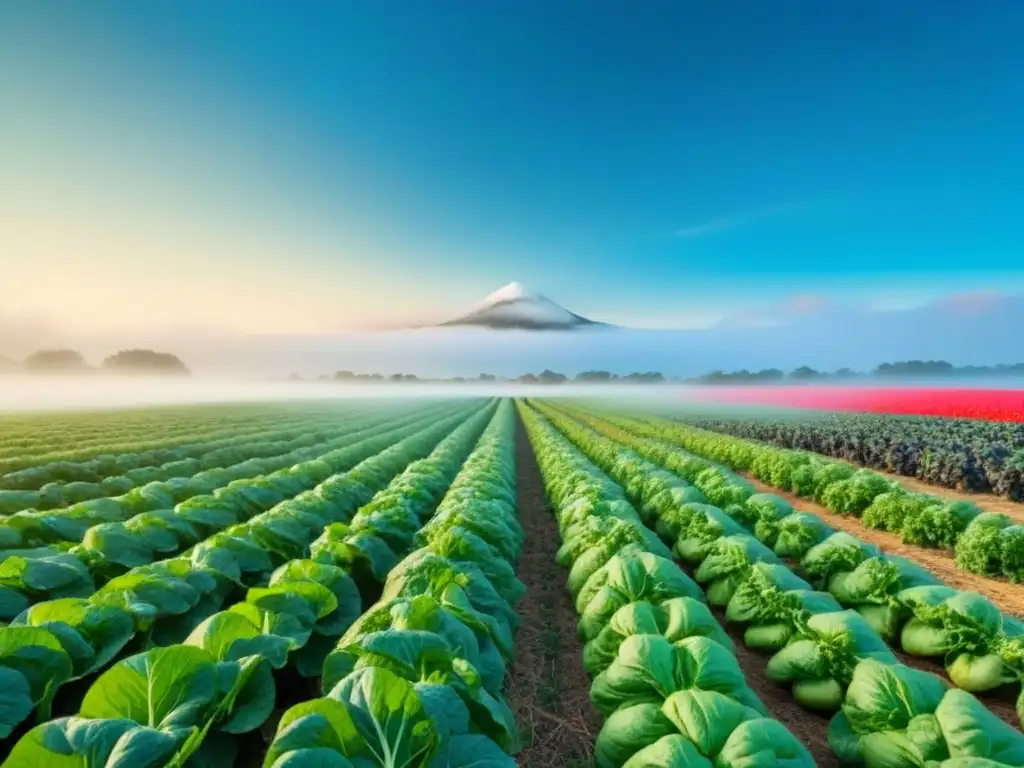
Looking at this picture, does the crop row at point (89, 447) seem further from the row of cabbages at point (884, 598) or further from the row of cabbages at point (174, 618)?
the row of cabbages at point (884, 598)

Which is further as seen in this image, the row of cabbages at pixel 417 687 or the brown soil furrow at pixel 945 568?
the brown soil furrow at pixel 945 568

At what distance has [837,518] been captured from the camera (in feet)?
36.6

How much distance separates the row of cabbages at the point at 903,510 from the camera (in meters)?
7.25

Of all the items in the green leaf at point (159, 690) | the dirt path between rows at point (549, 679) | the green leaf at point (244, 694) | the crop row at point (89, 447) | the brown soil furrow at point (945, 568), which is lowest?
the dirt path between rows at point (549, 679)

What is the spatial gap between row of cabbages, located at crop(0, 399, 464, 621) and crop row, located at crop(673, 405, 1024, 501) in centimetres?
1722

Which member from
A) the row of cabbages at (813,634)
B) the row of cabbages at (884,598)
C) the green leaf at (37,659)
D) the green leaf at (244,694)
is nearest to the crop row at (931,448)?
the row of cabbages at (884,598)

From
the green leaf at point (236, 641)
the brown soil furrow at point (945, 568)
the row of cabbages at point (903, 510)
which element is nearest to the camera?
the green leaf at point (236, 641)

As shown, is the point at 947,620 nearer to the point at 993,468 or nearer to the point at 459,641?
the point at 459,641

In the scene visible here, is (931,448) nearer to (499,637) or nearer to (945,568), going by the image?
(945,568)

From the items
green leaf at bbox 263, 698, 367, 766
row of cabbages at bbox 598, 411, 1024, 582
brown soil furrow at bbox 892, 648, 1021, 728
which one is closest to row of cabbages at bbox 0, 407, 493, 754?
green leaf at bbox 263, 698, 367, 766

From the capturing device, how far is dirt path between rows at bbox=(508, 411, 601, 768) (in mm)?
→ 4129

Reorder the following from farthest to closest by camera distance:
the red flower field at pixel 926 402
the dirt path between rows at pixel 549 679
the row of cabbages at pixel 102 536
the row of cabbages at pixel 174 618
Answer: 1. the red flower field at pixel 926 402
2. the row of cabbages at pixel 102 536
3. the dirt path between rows at pixel 549 679
4. the row of cabbages at pixel 174 618

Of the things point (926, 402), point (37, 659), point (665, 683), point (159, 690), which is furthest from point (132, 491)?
point (926, 402)

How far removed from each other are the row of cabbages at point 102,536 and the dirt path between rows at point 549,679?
4632 mm
